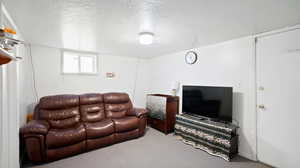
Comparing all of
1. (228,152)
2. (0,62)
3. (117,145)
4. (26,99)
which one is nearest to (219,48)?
(228,152)

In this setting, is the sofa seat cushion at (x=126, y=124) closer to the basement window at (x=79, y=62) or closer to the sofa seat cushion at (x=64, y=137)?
the sofa seat cushion at (x=64, y=137)

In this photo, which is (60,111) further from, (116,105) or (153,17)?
(153,17)

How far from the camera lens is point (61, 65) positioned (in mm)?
3562

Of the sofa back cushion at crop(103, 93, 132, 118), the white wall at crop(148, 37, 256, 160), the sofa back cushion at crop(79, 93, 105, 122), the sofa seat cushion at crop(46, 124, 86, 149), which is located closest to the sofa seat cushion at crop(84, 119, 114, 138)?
the sofa seat cushion at crop(46, 124, 86, 149)

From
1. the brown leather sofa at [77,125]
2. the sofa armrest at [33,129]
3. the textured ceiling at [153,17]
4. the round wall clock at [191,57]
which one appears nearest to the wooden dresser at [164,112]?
the brown leather sofa at [77,125]

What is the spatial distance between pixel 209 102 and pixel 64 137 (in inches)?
112

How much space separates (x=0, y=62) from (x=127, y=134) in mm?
2724

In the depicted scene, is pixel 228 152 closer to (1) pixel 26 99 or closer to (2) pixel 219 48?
(2) pixel 219 48

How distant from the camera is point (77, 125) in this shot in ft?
9.55

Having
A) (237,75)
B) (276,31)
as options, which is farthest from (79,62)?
(276,31)

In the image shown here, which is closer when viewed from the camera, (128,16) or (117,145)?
(128,16)

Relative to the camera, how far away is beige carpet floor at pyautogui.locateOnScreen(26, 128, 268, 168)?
2242mm

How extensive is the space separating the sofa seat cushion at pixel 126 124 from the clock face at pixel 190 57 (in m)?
2.00

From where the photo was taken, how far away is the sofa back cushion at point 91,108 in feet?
10.8
